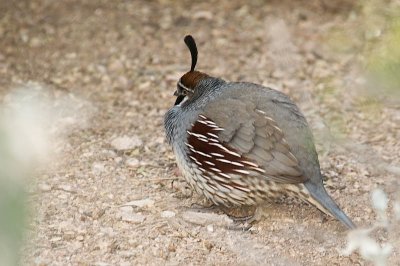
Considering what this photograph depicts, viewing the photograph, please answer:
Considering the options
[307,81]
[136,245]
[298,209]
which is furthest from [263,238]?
[307,81]

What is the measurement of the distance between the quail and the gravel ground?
9.0 inches

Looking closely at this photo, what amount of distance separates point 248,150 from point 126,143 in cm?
133

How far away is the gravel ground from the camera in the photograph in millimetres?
4168

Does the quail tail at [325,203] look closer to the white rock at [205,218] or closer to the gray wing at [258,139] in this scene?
the gray wing at [258,139]

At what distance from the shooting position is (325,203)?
407 cm

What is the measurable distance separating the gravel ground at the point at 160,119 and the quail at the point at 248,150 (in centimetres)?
23

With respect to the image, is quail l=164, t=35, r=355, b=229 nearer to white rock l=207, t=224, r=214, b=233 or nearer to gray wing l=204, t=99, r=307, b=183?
gray wing l=204, t=99, r=307, b=183

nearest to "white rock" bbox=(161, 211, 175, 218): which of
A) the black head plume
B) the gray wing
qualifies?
the gray wing

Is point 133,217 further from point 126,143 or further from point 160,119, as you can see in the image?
point 160,119

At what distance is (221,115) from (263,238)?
71 centimetres

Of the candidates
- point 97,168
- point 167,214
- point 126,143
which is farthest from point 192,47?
point 167,214

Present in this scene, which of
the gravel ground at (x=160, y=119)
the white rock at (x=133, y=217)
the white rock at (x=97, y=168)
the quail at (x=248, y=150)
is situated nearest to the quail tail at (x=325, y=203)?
the quail at (x=248, y=150)

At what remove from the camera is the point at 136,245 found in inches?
163

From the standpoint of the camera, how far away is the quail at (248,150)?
4.12m
